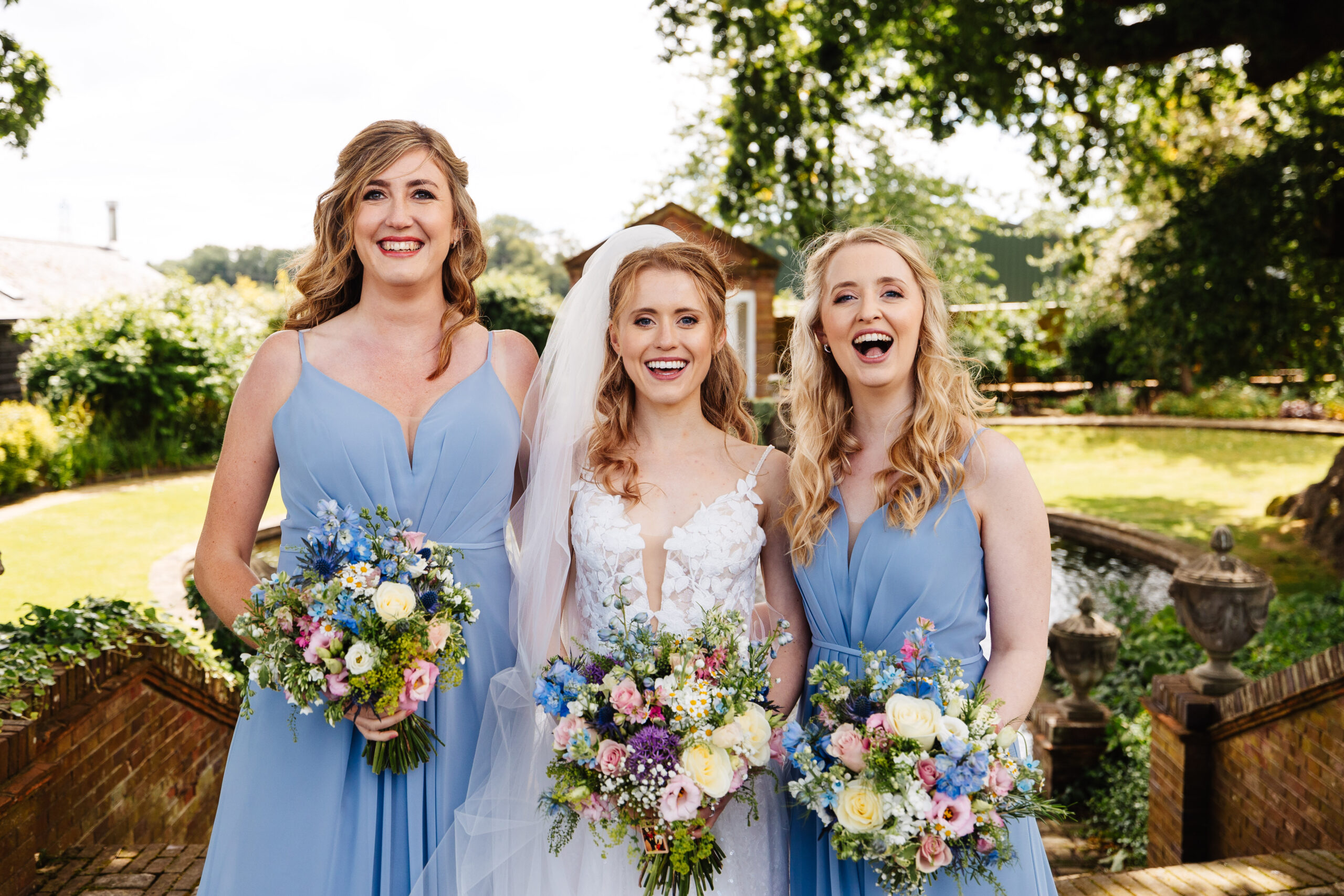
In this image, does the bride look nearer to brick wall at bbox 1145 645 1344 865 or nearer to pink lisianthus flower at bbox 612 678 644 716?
pink lisianthus flower at bbox 612 678 644 716

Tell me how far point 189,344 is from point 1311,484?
19.1 meters

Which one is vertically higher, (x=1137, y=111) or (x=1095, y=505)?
(x=1137, y=111)

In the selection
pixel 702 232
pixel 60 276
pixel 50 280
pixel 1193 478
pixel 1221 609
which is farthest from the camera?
pixel 60 276

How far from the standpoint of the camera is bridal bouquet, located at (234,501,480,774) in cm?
221

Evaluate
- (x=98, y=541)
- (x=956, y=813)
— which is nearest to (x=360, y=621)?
(x=956, y=813)

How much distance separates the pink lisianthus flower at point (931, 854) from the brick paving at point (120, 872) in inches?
112

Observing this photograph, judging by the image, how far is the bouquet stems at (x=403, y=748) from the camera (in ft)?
8.21

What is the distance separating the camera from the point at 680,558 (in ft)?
9.20

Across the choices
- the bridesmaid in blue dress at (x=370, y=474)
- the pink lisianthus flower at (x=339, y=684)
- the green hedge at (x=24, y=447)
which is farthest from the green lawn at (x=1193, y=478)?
the green hedge at (x=24, y=447)

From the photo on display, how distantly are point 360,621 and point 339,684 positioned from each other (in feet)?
0.51

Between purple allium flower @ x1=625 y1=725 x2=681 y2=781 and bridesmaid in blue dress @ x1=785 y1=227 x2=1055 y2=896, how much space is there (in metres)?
0.74

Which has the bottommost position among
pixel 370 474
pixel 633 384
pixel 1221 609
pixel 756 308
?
pixel 1221 609

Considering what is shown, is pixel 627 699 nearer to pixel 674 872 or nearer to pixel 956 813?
pixel 674 872

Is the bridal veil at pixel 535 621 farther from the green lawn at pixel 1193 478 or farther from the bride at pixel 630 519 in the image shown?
the green lawn at pixel 1193 478
